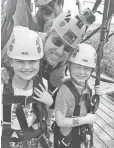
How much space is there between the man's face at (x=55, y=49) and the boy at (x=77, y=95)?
10 cm

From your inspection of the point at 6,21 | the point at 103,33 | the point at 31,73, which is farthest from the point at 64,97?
the point at 6,21

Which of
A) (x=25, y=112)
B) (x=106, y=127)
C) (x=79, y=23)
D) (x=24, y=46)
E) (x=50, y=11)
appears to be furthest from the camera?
(x=106, y=127)

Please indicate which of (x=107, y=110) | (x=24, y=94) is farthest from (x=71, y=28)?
(x=107, y=110)

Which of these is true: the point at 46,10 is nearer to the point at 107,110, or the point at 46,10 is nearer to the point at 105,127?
the point at 105,127

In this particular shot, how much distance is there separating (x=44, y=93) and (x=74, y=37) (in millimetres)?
483

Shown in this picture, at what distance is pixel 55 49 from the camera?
168cm

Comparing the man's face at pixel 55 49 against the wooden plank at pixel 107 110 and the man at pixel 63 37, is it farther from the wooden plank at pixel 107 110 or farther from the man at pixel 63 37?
the wooden plank at pixel 107 110

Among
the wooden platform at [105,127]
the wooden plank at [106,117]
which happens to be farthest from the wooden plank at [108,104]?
the wooden plank at [106,117]

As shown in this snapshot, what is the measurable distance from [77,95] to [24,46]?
0.53m

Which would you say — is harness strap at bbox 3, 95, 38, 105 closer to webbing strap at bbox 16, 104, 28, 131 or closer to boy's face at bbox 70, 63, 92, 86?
webbing strap at bbox 16, 104, 28, 131

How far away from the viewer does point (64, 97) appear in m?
1.54

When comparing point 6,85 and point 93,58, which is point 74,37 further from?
point 6,85

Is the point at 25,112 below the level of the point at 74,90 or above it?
below

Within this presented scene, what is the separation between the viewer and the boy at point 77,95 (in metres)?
1.55
